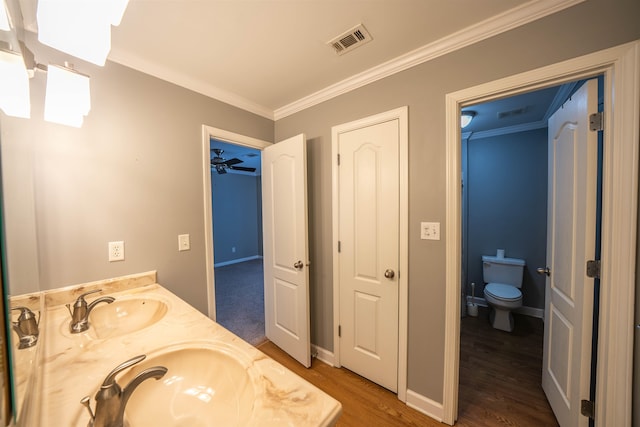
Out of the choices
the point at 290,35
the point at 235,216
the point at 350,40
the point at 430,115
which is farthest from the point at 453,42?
the point at 235,216

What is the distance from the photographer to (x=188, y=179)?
5.57ft

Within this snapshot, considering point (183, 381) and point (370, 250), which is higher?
point (370, 250)

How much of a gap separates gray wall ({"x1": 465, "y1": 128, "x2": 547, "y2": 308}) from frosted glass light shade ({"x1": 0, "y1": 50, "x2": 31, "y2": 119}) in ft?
12.7

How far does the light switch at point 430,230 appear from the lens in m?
1.45

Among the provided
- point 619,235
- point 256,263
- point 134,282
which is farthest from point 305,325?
point 256,263

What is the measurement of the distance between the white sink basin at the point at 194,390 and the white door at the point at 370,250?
122 centimetres

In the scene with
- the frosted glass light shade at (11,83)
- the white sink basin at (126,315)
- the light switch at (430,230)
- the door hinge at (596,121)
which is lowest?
the white sink basin at (126,315)

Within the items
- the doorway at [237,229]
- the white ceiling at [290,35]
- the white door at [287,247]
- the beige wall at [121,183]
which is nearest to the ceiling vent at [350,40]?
the white ceiling at [290,35]

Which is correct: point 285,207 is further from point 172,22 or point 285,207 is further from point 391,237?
point 172,22

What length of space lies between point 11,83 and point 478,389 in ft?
9.30

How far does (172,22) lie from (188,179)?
946 millimetres

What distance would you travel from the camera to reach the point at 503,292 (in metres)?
2.52

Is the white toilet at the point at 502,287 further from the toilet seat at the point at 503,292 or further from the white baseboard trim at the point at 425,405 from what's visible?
the white baseboard trim at the point at 425,405

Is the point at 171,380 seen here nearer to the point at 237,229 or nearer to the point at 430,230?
the point at 430,230
